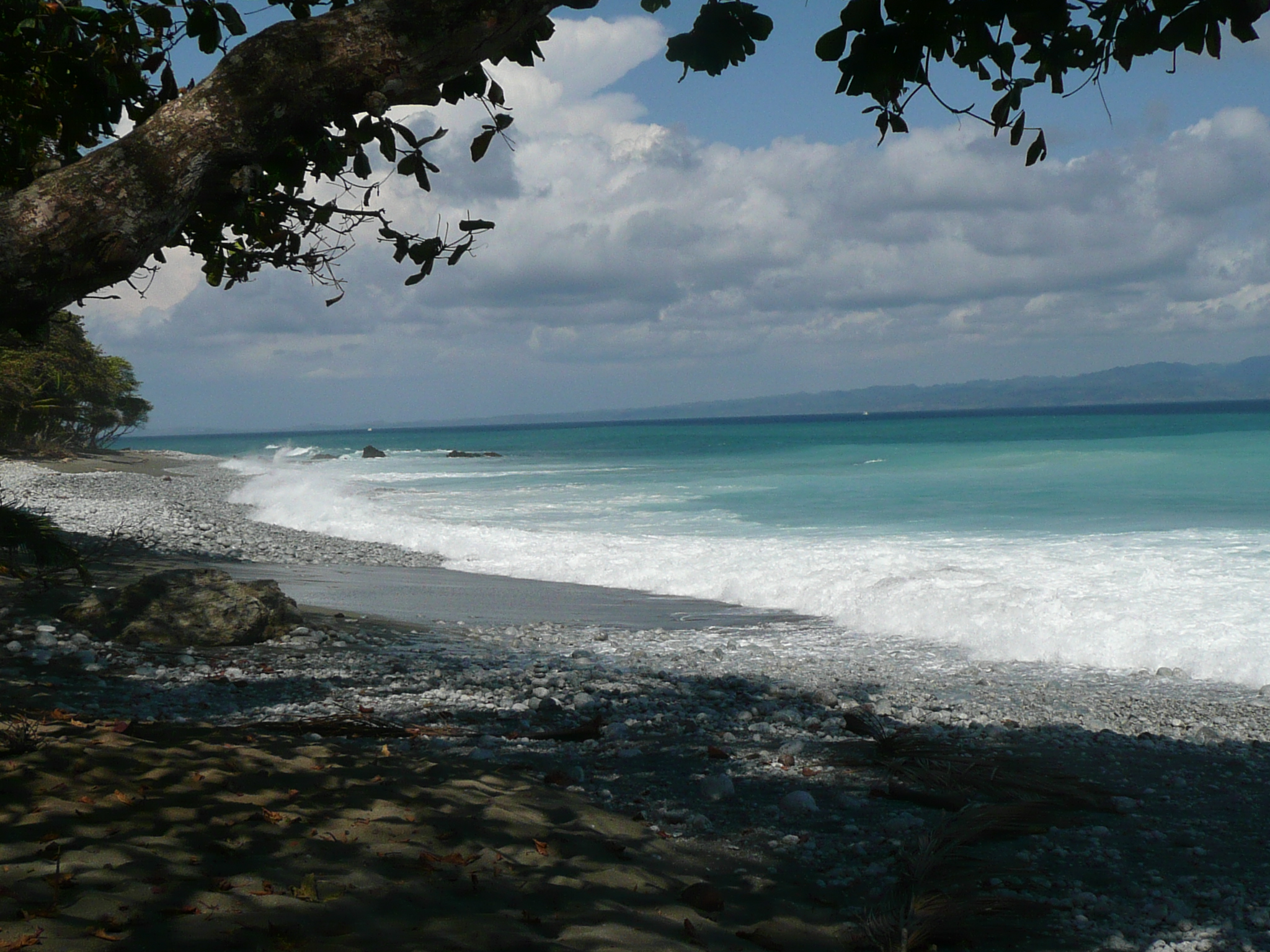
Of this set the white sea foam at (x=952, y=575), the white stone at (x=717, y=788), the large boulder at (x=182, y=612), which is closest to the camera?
the white stone at (x=717, y=788)

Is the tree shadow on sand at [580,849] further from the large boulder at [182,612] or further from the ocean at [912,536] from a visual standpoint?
the ocean at [912,536]

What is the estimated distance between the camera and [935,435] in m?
93.5

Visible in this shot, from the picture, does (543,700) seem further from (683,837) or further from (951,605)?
(951,605)

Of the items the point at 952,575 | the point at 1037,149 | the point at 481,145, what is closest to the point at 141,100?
the point at 481,145

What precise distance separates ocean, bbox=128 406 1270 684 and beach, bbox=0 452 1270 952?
7.42ft

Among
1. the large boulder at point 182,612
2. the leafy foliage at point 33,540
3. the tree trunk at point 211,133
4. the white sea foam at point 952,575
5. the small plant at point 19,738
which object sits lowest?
the white sea foam at point 952,575

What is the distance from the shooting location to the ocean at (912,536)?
439 inches

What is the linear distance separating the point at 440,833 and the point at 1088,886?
2.79 meters

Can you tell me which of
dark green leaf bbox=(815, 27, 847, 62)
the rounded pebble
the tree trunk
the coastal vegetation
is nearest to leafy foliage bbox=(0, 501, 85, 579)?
the coastal vegetation

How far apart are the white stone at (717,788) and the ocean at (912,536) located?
6.60m

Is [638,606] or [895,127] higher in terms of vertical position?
[895,127]

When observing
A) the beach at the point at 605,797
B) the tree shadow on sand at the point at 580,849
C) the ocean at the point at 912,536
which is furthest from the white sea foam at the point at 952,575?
the tree shadow on sand at the point at 580,849

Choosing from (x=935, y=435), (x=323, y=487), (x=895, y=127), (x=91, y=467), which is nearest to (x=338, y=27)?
(x=895, y=127)

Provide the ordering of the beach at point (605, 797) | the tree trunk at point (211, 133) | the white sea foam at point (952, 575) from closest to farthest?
1. the tree trunk at point (211, 133)
2. the beach at point (605, 797)
3. the white sea foam at point (952, 575)
